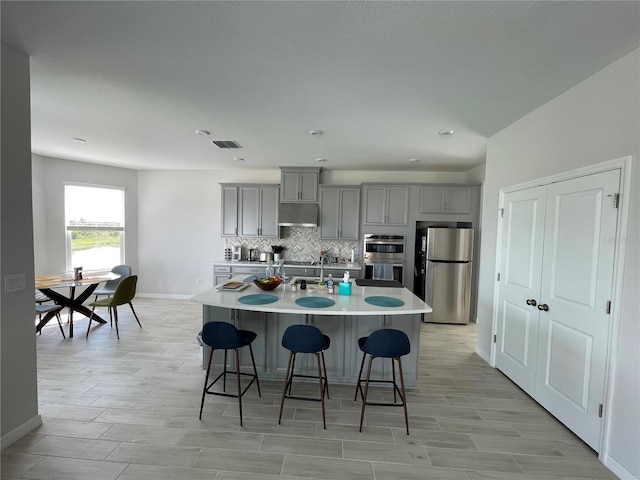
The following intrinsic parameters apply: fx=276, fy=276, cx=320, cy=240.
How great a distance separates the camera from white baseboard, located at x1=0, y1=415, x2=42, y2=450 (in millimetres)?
1855

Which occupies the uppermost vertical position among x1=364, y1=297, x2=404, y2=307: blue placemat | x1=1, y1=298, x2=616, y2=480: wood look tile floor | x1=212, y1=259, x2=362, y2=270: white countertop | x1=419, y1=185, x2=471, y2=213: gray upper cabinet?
x1=419, y1=185, x2=471, y2=213: gray upper cabinet

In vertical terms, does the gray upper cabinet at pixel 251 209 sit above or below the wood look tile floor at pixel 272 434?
above

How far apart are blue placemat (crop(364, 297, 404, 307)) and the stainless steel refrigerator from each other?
2321 millimetres

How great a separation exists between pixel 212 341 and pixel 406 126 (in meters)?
2.89

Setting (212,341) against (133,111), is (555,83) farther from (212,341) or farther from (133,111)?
(133,111)

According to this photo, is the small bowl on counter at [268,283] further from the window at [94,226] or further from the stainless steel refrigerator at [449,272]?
the window at [94,226]

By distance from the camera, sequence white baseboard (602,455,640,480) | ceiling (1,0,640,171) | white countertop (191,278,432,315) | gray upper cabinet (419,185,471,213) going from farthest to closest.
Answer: gray upper cabinet (419,185,471,213) → white countertop (191,278,432,315) → white baseboard (602,455,640,480) → ceiling (1,0,640,171)

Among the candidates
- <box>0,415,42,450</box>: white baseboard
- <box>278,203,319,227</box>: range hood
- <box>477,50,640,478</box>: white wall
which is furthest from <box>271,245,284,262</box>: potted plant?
<box>477,50,640,478</box>: white wall

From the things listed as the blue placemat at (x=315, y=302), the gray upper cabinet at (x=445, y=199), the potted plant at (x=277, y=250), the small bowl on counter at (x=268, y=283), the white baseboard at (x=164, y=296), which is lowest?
the white baseboard at (x=164, y=296)

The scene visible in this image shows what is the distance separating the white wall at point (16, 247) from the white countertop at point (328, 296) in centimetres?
111

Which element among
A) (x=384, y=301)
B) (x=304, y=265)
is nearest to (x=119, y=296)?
(x=304, y=265)

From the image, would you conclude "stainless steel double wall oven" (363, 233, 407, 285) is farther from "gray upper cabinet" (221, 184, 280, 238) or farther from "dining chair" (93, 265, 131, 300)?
"dining chair" (93, 265, 131, 300)

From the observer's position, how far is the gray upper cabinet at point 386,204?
488 centimetres

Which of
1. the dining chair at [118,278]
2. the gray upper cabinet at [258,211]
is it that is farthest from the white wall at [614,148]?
the dining chair at [118,278]
